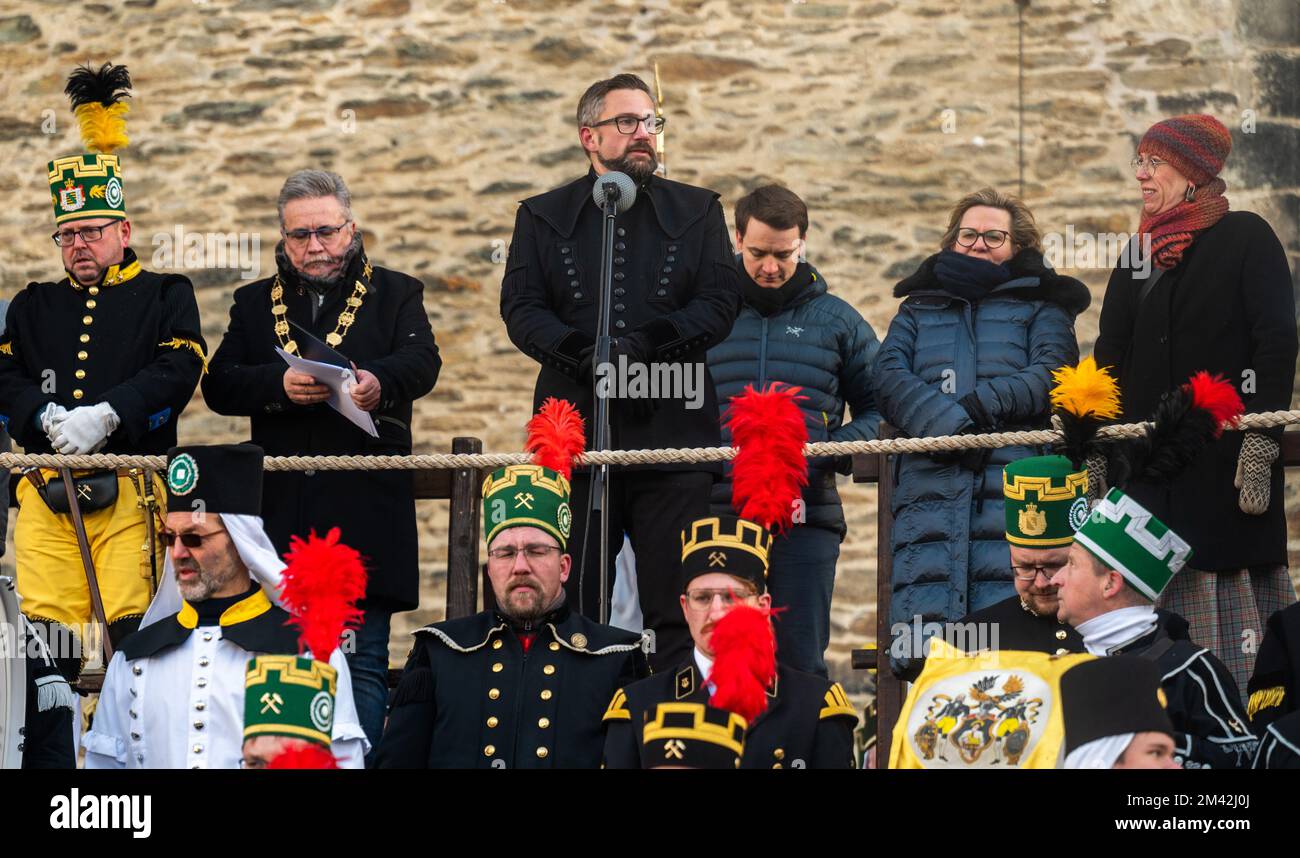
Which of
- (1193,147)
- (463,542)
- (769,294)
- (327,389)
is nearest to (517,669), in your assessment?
(463,542)

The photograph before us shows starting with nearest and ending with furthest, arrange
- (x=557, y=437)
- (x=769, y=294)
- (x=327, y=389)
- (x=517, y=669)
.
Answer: (x=517, y=669)
(x=557, y=437)
(x=327, y=389)
(x=769, y=294)

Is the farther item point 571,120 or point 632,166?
point 571,120

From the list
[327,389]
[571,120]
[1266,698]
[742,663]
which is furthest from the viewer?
[571,120]

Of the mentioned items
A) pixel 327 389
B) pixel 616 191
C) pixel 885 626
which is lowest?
pixel 885 626

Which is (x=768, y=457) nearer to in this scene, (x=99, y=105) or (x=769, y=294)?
(x=769, y=294)

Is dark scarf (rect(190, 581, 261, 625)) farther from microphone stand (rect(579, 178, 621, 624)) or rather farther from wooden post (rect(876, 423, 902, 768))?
wooden post (rect(876, 423, 902, 768))

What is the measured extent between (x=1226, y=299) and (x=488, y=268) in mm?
5002

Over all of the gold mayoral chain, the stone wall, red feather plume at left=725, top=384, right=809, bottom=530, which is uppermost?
the stone wall

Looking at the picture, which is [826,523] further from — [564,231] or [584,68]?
[584,68]

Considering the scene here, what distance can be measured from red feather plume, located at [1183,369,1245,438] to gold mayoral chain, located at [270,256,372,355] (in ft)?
9.02

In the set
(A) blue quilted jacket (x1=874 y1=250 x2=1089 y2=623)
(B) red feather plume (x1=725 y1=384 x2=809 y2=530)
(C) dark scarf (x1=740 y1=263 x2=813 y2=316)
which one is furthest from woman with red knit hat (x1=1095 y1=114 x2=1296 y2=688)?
(B) red feather plume (x1=725 y1=384 x2=809 y2=530)

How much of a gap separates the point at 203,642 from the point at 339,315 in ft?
5.01

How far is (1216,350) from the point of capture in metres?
7.32

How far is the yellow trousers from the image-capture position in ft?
23.6
